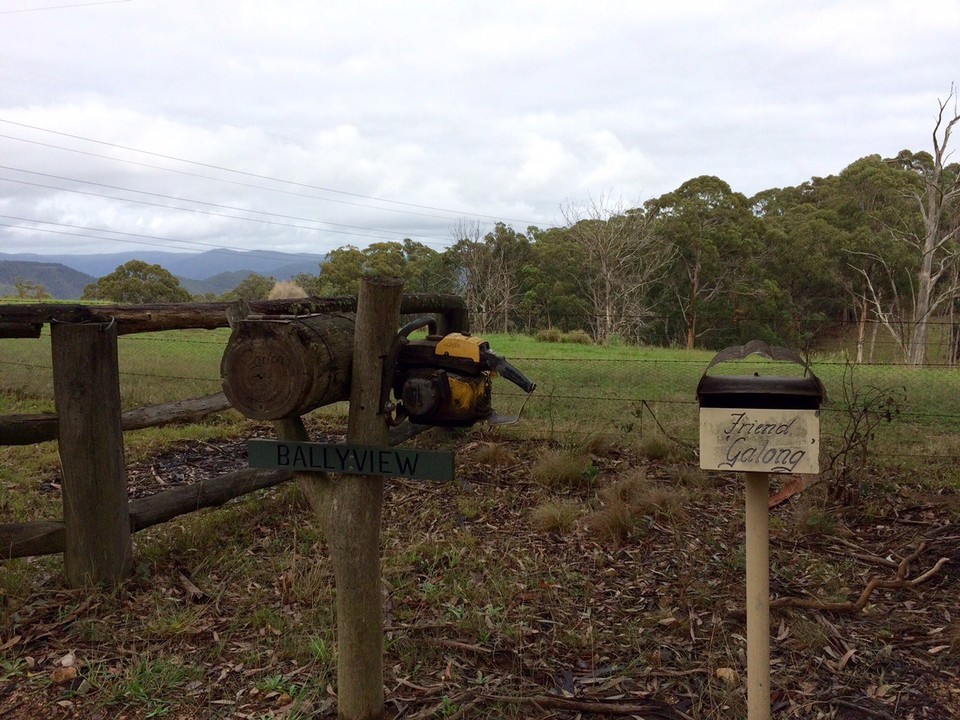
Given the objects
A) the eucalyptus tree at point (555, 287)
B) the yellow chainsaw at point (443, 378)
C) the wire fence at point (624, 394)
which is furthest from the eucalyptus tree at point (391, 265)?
the yellow chainsaw at point (443, 378)

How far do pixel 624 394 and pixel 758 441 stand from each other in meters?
5.95

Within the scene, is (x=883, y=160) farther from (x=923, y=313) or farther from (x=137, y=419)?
(x=137, y=419)

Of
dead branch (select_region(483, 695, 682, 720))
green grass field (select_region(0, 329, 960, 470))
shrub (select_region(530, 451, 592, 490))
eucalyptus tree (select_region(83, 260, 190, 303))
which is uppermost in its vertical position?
eucalyptus tree (select_region(83, 260, 190, 303))

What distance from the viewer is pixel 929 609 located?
3.55 m

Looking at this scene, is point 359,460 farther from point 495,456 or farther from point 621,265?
point 621,265

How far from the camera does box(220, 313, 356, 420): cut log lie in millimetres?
2279

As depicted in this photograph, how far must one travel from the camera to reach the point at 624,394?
8.05m

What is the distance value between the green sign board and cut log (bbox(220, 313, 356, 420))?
0.55ft

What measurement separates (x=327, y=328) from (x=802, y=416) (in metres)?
1.56

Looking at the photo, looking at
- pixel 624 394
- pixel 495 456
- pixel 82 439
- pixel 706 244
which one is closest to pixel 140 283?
pixel 706 244

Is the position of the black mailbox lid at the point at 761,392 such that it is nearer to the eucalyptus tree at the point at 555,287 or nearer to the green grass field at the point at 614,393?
the green grass field at the point at 614,393

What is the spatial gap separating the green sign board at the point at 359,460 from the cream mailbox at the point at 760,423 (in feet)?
2.82

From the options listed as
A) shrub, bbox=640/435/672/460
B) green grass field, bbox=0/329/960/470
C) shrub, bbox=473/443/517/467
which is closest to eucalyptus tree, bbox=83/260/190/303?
green grass field, bbox=0/329/960/470

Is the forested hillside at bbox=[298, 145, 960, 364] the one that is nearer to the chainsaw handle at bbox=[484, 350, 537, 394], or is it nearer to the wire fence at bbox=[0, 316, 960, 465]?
the wire fence at bbox=[0, 316, 960, 465]
